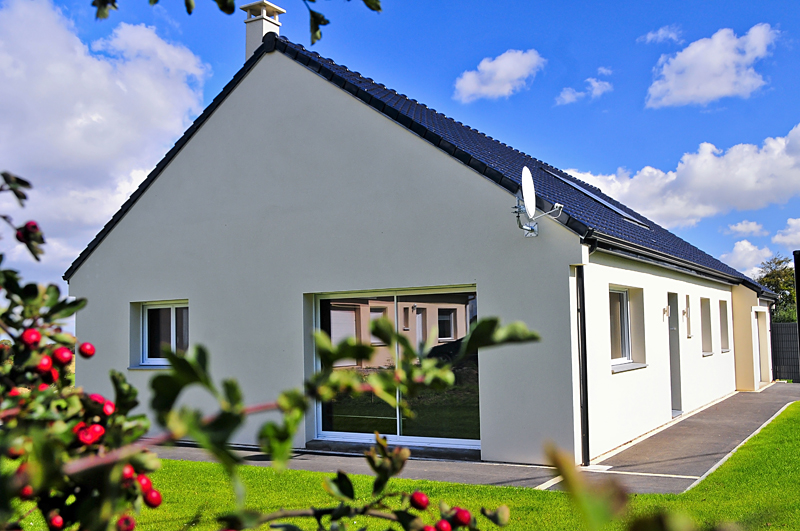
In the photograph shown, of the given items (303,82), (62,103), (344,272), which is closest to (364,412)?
(344,272)

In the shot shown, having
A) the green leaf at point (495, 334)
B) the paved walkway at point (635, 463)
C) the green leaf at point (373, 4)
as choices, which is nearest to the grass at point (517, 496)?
the paved walkway at point (635, 463)

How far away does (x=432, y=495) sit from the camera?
275 inches

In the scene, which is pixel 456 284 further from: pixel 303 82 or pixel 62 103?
pixel 62 103

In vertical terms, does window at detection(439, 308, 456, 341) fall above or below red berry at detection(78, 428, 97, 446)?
above

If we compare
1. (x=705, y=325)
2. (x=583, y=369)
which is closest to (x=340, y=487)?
(x=583, y=369)

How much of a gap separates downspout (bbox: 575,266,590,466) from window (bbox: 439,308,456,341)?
1769mm

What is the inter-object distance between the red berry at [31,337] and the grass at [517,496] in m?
4.76

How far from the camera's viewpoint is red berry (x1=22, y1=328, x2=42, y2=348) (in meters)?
1.54

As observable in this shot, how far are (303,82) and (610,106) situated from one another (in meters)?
9.02

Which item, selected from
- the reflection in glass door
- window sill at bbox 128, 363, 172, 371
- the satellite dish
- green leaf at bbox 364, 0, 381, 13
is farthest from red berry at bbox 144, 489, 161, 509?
window sill at bbox 128, 363, 172, 371

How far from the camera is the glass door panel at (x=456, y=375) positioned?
30.7 feet

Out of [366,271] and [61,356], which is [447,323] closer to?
[366,271]

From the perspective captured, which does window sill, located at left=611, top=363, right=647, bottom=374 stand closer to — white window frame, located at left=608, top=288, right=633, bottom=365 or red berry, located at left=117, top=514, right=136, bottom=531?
white window frame, located at left=608, top=288, right=633, bottom=365

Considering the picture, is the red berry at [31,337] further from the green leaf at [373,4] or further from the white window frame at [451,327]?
the white window frame at [451,327]
